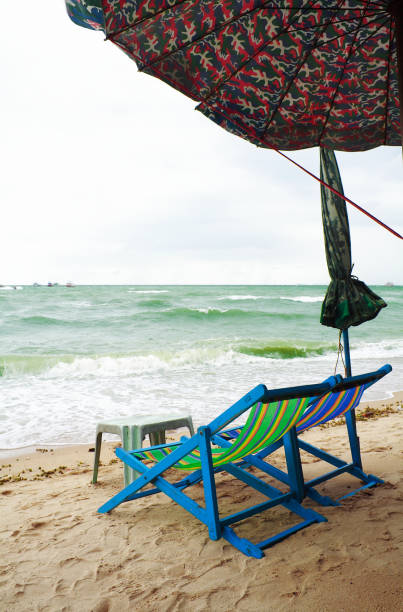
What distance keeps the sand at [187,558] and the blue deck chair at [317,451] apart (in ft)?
0.35

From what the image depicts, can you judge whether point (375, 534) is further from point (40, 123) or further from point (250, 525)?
point (40, 123)

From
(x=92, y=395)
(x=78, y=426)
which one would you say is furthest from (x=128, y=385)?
(x=78, y=426)

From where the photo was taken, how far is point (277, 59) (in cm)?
285

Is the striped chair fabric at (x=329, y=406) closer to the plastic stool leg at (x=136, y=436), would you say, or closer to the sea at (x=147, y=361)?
the sea at (x=147, y=361)

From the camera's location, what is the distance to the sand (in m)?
1.83

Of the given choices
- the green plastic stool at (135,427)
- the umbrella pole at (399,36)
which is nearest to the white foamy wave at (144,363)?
the green plastic stool at (135,427)

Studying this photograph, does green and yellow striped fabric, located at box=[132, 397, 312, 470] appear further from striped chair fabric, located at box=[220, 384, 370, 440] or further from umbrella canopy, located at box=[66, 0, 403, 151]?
umbrella canopy, located at box=[66, 0, 403, 151]

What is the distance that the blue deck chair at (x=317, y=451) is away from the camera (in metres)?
2.54

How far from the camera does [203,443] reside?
91.4 inches

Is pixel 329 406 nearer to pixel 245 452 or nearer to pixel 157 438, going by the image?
pixel 245 452

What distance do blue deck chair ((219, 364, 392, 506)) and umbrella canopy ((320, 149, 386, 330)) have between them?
0.45 metres

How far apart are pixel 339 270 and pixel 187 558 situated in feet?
7.00

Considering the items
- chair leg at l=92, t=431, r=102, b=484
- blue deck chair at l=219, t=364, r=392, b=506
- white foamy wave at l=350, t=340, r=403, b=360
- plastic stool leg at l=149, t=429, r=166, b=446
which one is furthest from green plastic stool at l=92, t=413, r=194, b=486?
white foamy wave at l=350, t=340, r=403, b=360

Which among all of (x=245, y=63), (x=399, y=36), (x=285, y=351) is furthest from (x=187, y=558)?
(x=285, y=351)
